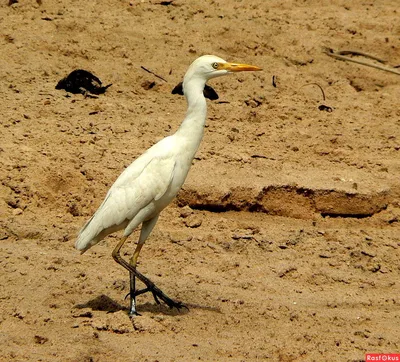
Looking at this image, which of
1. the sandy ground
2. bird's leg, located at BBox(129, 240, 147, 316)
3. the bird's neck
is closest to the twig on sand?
the sandy ground

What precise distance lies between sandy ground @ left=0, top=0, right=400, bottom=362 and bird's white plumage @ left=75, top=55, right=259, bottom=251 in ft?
1.63

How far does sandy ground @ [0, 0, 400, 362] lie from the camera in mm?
5957

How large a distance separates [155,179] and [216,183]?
155 centimetres

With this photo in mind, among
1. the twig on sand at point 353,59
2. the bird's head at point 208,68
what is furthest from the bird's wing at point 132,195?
the twig on sand at point 353,59

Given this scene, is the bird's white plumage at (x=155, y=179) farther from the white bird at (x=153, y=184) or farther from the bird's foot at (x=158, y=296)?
the bird's foot at (x=158, y=296)

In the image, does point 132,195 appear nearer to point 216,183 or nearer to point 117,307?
point 117,307

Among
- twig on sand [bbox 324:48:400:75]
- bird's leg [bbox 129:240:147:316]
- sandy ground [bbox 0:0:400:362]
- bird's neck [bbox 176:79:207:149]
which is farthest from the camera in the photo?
twig on sand [bbox 324:48:400:75]

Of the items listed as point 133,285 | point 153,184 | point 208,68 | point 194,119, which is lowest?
point 133,285

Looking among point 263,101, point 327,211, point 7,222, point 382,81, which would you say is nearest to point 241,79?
point 263,101

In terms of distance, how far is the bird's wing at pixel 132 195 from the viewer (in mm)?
6188

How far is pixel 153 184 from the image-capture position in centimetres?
618

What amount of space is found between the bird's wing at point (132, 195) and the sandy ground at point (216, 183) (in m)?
0.44

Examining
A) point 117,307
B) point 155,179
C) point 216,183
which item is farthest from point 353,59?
point 117,307

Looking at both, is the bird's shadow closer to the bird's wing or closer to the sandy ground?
the sandy ground
